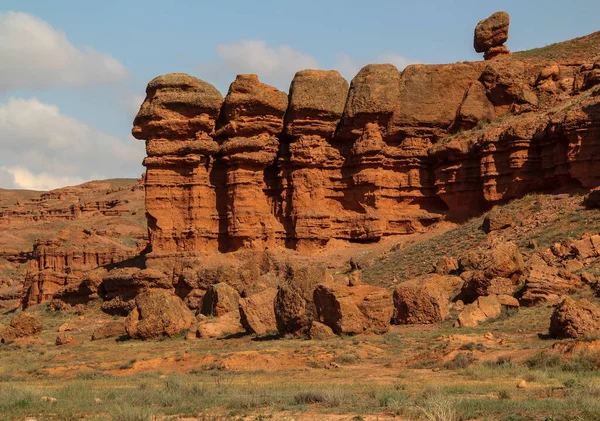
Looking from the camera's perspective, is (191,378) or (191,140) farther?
(191,140)

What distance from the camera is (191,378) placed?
18.8m

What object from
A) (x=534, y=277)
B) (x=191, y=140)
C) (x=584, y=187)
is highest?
(x=191, y=140)

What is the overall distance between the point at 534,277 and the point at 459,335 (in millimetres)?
5246

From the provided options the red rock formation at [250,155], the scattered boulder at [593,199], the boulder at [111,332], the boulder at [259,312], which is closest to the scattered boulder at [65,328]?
the boulder at [111,332]

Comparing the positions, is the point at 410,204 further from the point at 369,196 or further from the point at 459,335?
the point at 459,335

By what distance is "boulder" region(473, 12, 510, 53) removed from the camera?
4822 cm

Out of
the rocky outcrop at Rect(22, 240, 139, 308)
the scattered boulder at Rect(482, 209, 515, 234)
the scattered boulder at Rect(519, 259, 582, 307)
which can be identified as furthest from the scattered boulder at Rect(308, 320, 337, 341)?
the rocky outcrop at Rect(22, 240, 139, 308)

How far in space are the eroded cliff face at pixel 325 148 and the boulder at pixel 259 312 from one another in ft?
49.8

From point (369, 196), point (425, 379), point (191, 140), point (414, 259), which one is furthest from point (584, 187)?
point (425, 379)

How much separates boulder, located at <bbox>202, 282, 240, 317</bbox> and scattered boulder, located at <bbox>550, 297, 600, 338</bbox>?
48.5ft

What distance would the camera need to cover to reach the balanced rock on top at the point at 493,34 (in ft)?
158

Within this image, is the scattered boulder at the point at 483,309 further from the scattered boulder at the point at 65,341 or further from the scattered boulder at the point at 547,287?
the scattered boulder at the point at 65,341

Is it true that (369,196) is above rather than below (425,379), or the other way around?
above

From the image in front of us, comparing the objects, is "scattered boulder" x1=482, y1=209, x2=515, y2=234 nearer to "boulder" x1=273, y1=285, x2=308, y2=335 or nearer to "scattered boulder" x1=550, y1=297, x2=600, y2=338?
"boulder" x1=273, y1=285, x2=308, y2=335
